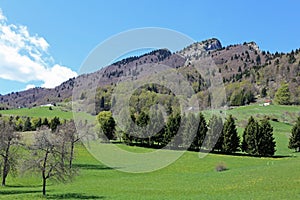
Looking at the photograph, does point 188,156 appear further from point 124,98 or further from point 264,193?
point 264,193

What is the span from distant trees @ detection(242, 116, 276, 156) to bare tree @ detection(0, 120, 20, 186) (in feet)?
181

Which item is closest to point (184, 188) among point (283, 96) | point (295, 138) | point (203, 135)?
point (203, 135)

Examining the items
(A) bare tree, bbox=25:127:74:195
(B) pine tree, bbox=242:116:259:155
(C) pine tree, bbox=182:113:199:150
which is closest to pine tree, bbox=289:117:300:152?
(B) pine tree, bbox=242:116:259:155

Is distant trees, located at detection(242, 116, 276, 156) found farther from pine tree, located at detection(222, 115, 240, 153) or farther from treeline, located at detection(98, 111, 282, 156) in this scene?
pine tree, located at detection(222, 115, 240, 153)

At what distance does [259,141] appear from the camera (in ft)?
263

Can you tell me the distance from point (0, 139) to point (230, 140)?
181 feet

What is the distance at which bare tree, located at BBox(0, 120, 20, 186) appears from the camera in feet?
153

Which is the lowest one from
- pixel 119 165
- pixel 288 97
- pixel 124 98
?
pixel 119 165

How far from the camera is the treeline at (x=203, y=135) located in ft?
261

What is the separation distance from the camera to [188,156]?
7450 cm

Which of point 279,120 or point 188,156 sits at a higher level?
point 279,120

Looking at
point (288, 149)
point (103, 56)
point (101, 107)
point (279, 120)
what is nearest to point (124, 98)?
point (103, 56)

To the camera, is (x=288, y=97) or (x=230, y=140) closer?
(x=230, y=140)

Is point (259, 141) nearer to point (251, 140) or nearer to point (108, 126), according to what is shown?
point (251, 140)
